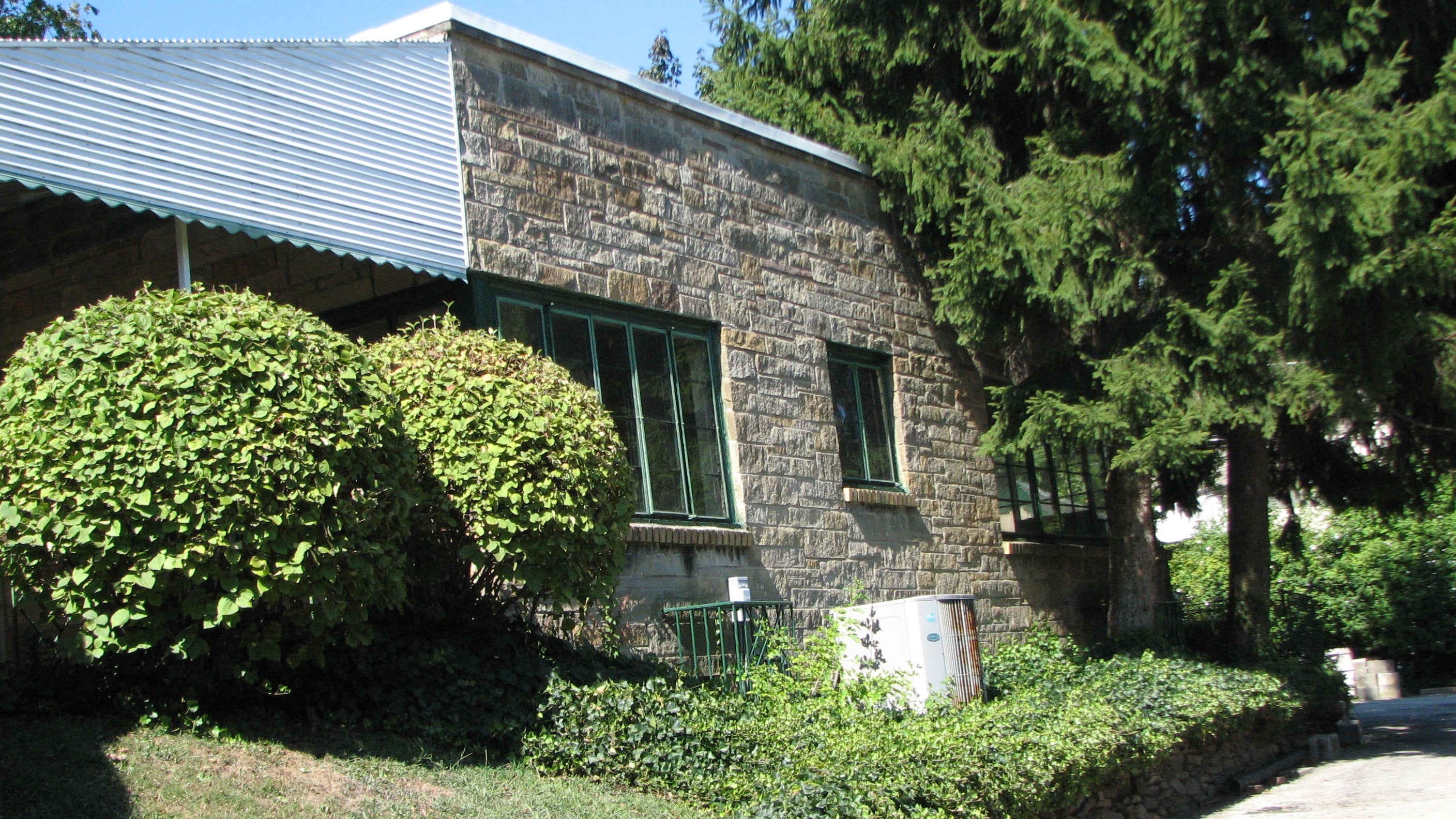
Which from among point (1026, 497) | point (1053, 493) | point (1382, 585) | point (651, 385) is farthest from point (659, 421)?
point (1382, 585)

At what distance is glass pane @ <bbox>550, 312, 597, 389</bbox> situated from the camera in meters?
9.58

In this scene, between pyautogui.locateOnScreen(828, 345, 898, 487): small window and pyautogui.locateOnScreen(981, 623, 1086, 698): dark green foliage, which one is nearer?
pyautogui.locateOnScreen(981, 623, 1086, 698): dark green foliage

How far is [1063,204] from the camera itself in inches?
448

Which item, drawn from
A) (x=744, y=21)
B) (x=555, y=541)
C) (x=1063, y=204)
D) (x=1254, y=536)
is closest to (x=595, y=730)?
(x=555, y=541)

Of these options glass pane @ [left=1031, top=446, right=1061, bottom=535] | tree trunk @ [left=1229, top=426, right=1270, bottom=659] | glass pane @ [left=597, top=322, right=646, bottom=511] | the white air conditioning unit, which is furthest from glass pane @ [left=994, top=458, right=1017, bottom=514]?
glass pane @ [left=597, top=322, right=646, bottom=511]

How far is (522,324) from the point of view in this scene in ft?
30.7

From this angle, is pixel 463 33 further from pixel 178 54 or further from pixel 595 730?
pixel 595 730

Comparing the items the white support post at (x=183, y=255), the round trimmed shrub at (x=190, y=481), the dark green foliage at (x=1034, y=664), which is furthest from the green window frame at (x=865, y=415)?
the round trimmed shrub at (x=190, y=481)

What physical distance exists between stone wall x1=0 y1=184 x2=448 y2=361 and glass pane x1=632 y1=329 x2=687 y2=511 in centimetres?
189

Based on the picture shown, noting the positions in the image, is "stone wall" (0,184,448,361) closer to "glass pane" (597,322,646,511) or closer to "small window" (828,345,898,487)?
"glass pane" (597,322,646,511)

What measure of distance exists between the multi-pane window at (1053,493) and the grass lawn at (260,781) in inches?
311

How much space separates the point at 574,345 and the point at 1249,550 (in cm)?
743

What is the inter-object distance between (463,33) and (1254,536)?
29.3 feet

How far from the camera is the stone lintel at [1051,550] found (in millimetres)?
13508
